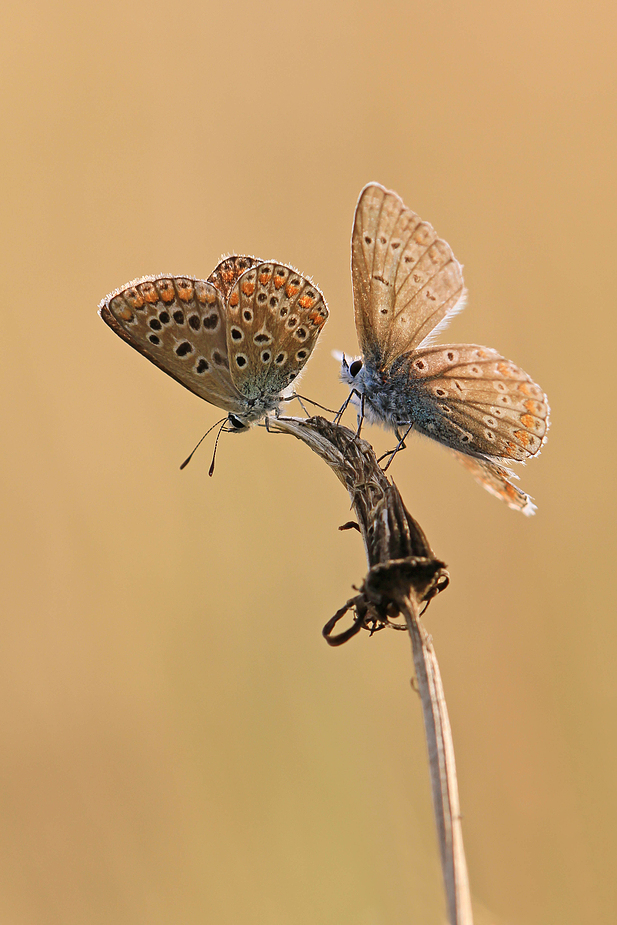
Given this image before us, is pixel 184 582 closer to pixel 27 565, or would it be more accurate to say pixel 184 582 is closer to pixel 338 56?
pixel 27 565

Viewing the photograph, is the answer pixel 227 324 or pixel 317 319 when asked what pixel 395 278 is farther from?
pixel 227 324

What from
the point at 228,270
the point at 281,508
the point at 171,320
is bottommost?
the point at 281,508

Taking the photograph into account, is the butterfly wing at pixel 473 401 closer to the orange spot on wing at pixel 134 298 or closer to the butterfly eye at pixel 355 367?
the butterfly eye at pixel 355 367

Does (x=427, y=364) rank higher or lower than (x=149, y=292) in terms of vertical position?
lower

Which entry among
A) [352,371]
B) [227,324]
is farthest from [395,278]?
[227,324]

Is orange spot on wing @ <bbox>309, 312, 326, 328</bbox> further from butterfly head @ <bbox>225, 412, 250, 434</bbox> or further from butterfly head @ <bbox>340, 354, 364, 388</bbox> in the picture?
butterfly head @ <bbox>225, 412, 250, 434</bbox>

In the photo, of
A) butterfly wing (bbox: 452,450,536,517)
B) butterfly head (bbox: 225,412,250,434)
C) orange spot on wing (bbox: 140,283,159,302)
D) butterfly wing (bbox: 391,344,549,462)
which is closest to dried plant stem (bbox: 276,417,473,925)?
butterfly wing (bbox: 391,344,549,462)

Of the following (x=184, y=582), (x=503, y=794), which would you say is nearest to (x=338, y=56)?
(x=184, y=582)
